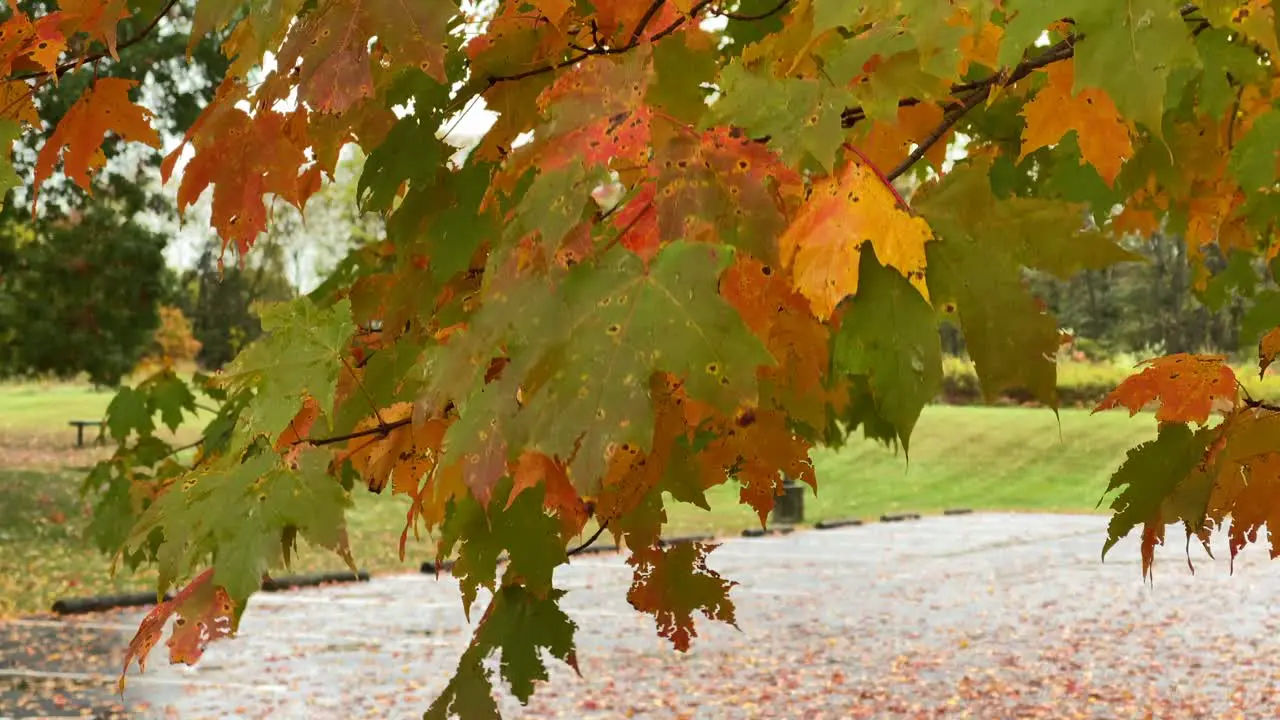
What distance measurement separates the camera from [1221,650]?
9.67m

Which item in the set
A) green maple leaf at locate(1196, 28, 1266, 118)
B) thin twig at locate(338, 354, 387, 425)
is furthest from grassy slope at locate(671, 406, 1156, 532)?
thin twig at locate(338, 354, 387, 425)

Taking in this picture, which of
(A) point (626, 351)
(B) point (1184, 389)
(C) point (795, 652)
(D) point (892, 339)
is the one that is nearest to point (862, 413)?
(B) point (1184, 389)

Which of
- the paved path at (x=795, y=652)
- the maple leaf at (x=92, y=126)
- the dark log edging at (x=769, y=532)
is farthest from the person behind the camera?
the dark log edging at (x=769, y=532)

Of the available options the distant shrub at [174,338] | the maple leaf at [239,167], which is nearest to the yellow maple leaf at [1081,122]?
the maple leaf at [239,167]

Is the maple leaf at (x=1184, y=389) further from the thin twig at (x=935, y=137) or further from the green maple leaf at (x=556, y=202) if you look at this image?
the green maple leaf at (x=556, y=202)

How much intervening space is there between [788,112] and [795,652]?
8115 mm

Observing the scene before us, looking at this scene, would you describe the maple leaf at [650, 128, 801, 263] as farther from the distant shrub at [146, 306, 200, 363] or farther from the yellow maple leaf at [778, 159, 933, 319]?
the distant shrub at [146, 306, 200, 363]

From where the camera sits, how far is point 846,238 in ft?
4.95

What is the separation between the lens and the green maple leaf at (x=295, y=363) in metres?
→ 2.05

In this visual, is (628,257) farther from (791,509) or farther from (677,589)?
(791,509)

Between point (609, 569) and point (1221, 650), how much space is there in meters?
6.02

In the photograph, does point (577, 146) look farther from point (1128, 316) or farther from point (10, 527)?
point (1128, 316)

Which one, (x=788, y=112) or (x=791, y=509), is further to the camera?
(x=791, y=509)

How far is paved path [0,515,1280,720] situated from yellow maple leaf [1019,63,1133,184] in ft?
19.5
